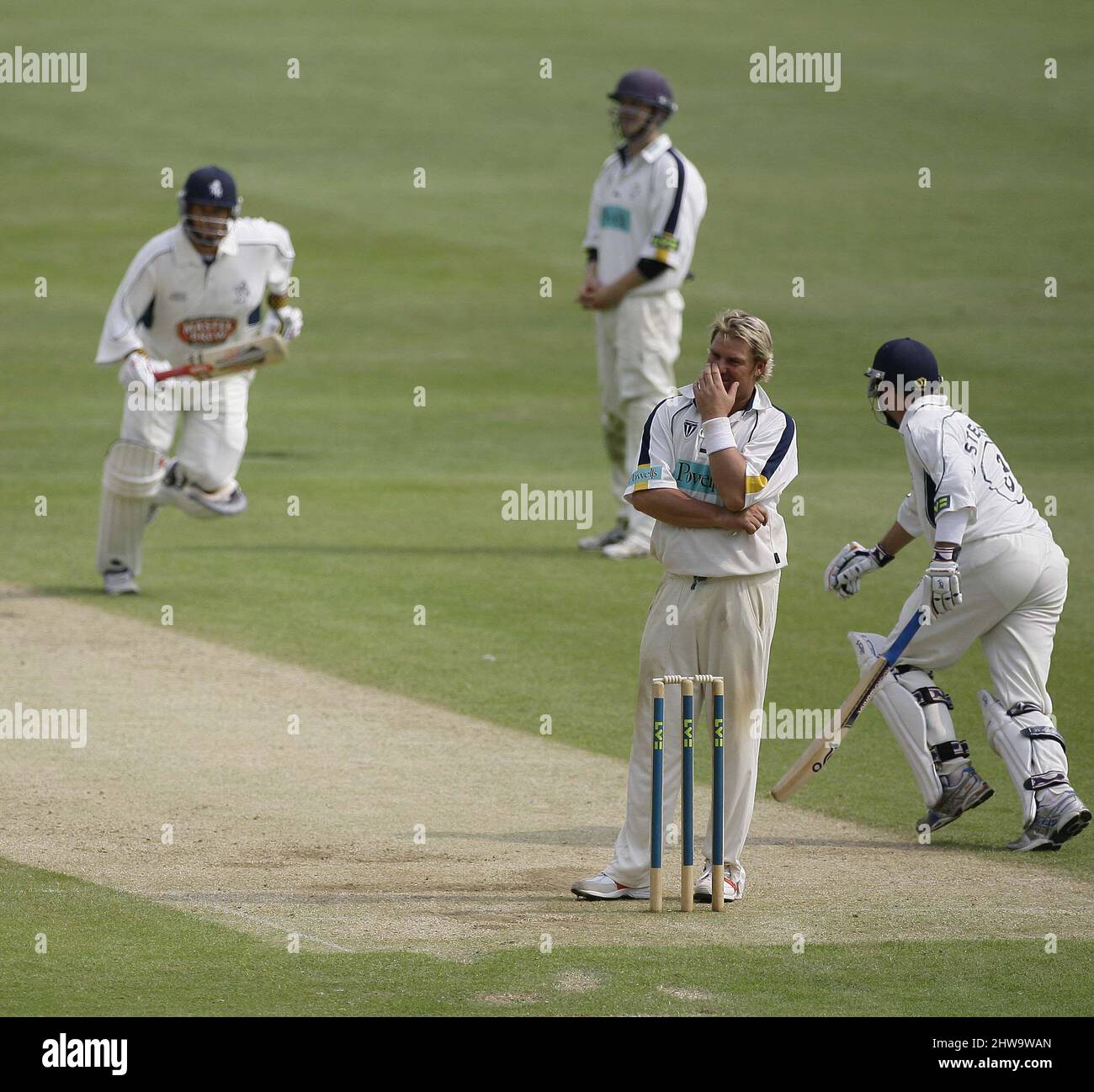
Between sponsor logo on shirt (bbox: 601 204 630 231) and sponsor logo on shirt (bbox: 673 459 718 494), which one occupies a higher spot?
sponsor logo on shirt (bbox: 601 204 630 231)

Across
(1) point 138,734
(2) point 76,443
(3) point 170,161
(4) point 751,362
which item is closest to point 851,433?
(2) point 76,443

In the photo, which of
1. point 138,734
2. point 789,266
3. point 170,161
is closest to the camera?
point 138,734

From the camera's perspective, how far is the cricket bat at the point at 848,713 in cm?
750

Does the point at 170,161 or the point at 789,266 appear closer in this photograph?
the point at 789,266

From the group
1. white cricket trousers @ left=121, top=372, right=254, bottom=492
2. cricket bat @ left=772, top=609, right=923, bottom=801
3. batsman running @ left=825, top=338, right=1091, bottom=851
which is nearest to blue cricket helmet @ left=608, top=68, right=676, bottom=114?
white cricket trousers @ left=121, top=372, right=254, bottom=492

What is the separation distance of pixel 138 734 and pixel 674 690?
10.7ft

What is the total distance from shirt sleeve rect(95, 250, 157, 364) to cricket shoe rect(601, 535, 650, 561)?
3914mm

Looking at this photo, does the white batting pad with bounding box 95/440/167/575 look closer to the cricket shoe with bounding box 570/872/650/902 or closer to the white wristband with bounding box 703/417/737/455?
the cricket shoe with bounding box 570/872/650/902

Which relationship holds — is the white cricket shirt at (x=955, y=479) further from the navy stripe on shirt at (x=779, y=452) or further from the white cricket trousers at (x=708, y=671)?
the white cricket trousers at (x=708, y=671)

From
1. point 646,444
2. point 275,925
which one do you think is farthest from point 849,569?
point 275,925

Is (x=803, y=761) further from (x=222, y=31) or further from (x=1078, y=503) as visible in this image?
(x=222, y=31)

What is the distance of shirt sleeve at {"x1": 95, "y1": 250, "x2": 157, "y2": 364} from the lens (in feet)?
41.5

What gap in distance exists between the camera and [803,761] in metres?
7.55

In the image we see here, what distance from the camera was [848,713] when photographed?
25.1ft
